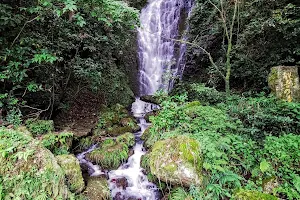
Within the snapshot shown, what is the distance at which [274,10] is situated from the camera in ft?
21.4

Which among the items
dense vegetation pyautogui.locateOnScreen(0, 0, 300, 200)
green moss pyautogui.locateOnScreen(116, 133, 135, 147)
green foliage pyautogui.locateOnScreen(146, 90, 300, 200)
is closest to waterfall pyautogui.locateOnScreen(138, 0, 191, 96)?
dense vegetation pyautogui.locateOnScreen(0, 0, 300, 200)

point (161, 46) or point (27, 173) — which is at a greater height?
point (161, 46)

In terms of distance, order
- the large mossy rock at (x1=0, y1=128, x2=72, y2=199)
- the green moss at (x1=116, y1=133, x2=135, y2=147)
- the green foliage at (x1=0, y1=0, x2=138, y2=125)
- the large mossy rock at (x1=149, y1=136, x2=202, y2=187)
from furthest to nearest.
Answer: the green moss at (x1=116, y1=133, x2=135, y2=147)
the green foliage at (x1=0, y1=0, x2=138, y2=125)
the large mossy rock at (x1=149, y1=136, x2=202, y2=187)
the large mossy rock at (x1=0, y1=128, x2=72, y2=199)

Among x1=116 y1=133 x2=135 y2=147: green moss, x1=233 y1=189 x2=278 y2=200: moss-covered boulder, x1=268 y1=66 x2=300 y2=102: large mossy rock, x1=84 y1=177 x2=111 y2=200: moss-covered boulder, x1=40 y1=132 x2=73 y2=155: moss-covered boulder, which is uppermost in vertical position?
x1=268 y1=66 x2=300 y2=102: large mossy rock

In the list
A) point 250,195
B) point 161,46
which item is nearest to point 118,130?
point 250,195

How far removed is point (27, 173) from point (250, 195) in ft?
12.6

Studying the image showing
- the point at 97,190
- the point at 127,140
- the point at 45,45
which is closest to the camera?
the point at 97,190

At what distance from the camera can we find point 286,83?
5492mm

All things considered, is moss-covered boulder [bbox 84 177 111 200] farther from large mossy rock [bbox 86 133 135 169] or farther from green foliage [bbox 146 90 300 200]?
green foliage [bbox 146 90 300 200]

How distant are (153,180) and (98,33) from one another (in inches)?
255

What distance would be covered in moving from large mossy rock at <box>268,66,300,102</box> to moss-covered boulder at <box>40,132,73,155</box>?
6401 mm

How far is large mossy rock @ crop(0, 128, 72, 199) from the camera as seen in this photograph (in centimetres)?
299

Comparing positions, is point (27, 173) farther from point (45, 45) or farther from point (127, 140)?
point (45, 45)

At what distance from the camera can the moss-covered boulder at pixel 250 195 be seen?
3125 millimetres
